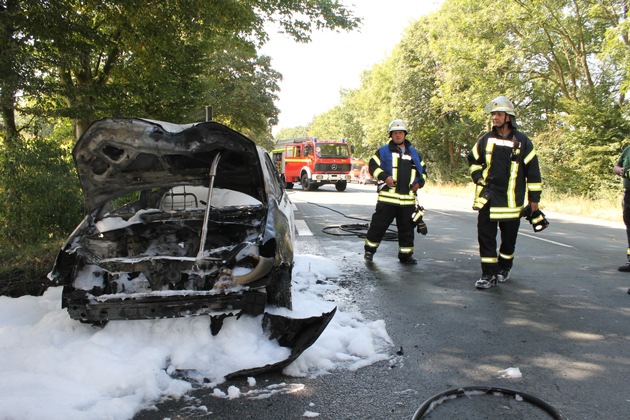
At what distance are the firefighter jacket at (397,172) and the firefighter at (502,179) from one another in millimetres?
1025

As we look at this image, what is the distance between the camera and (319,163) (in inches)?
847

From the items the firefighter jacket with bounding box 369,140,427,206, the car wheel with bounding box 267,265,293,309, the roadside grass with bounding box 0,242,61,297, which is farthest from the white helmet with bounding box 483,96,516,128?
the roadside grass with bounding box 0,242,61,297

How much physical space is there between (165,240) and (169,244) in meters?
0.05

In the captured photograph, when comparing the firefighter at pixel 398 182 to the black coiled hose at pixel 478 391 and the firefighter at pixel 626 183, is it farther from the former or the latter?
the black coiled hose at pixel 478 391

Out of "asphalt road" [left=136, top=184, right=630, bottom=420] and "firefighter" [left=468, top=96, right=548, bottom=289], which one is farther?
"firefighter" [left=468, top=96, right=548, bottom=289]

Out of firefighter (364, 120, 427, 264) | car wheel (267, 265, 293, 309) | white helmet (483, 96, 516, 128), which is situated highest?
white helmet (483, 96, 516, 128)

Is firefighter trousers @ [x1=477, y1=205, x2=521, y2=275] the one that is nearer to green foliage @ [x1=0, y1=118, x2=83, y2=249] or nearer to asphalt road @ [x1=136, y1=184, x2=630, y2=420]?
asphalt road @ [x1=136, y1=184, x2=630, y2=420]

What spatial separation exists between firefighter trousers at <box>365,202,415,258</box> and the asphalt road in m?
0.31

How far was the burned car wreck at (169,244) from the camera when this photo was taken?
10.1 ft

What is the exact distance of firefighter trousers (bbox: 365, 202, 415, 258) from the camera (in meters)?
6.00

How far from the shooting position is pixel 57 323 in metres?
3.39

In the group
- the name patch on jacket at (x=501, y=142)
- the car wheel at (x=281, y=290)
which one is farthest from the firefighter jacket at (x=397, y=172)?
the car wheel at (x=281, y=290)

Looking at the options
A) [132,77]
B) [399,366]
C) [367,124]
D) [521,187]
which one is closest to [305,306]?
[399,366]

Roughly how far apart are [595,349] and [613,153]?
15.4 metres
